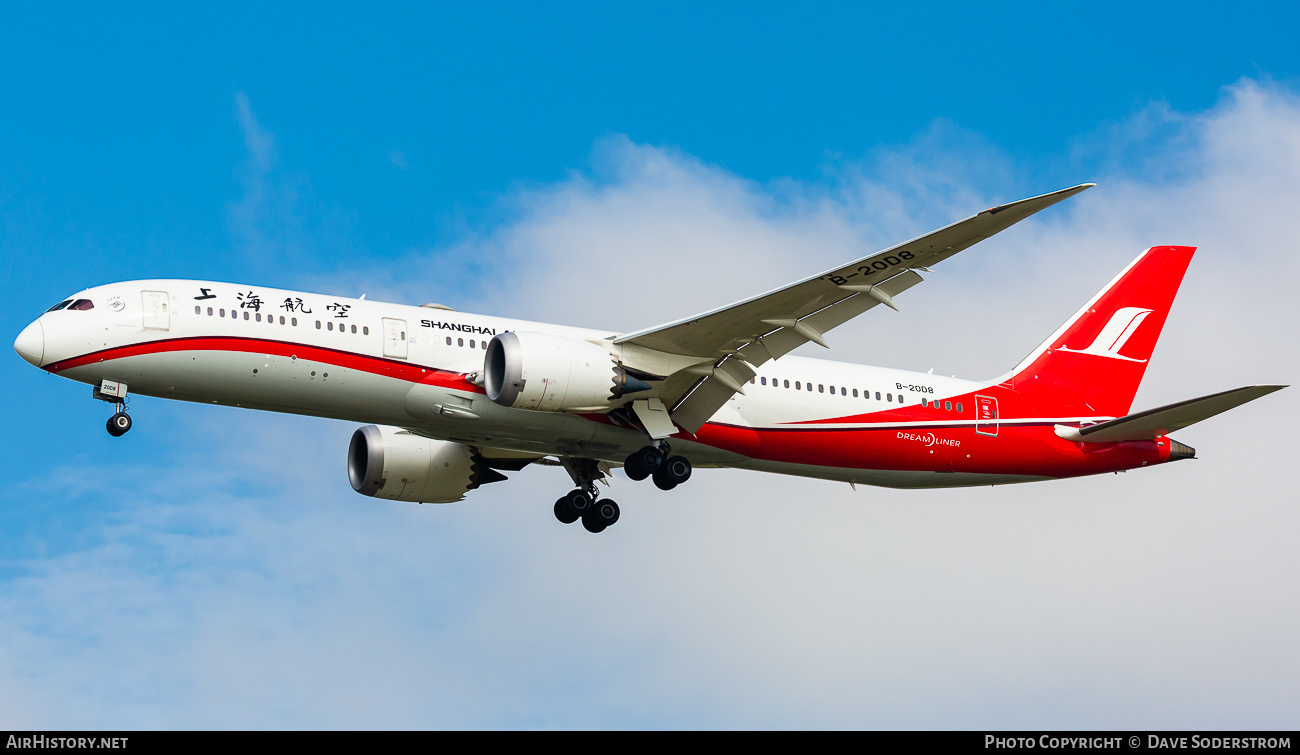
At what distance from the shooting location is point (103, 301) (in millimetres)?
30281

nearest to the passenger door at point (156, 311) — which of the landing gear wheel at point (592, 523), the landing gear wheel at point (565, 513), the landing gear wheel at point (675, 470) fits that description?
the landing gear wheel at point (565, 513)

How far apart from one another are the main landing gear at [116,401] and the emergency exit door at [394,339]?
5.50m

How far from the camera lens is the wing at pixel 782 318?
28.0 metres

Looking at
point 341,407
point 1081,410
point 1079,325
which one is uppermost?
point 1079,325

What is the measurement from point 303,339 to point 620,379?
6.83 metres

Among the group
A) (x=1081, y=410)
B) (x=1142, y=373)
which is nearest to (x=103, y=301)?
(x=1081, y=410)

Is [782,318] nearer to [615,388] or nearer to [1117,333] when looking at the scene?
[615,388]

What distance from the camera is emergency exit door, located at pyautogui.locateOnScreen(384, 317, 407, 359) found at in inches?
1223

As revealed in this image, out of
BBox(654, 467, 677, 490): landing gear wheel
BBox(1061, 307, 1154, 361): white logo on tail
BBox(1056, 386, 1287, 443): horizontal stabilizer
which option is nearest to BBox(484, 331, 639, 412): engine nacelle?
BBox(654, 467, 677, 490): landing gear wheel

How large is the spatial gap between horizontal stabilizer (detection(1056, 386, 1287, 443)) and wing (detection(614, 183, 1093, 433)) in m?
8.30

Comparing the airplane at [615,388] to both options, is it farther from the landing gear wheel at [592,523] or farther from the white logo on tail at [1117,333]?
the white logo on tail at [1117,333]
